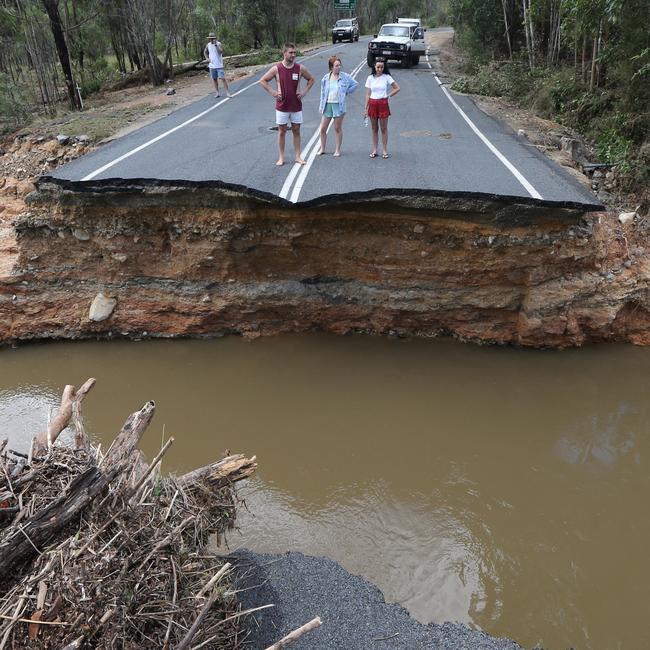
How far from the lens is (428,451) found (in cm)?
677

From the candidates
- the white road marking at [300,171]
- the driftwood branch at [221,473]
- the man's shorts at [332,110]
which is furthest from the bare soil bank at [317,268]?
the driftwood branch at [221,473]

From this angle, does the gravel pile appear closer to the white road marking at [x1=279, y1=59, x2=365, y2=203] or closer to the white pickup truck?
the white road marking at [x1=279, y1=59, x2=365, y2=203]

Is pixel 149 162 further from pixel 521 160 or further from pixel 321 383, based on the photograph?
pixel 521 160

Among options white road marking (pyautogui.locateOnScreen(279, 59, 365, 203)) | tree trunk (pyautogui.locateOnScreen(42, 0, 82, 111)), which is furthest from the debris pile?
tree trunk (pyautogui.locateOnScreen(42, 0, 82, 111))

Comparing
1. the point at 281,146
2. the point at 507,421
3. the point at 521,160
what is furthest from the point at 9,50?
the point at 507,421

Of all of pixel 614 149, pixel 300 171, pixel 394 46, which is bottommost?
pixel 614 149

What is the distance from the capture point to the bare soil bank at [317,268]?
7.97 meters

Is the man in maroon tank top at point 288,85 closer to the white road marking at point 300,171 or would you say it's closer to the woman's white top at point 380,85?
the white road marking at point 300,171

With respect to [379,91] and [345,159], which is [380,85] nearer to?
[379,91]

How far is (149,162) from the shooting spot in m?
9.02

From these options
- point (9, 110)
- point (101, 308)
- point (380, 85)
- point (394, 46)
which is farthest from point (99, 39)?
point (380, 85)

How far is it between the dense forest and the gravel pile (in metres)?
8.51

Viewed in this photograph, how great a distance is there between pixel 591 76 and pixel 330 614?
531 inches

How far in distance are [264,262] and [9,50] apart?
1938 centimetres
